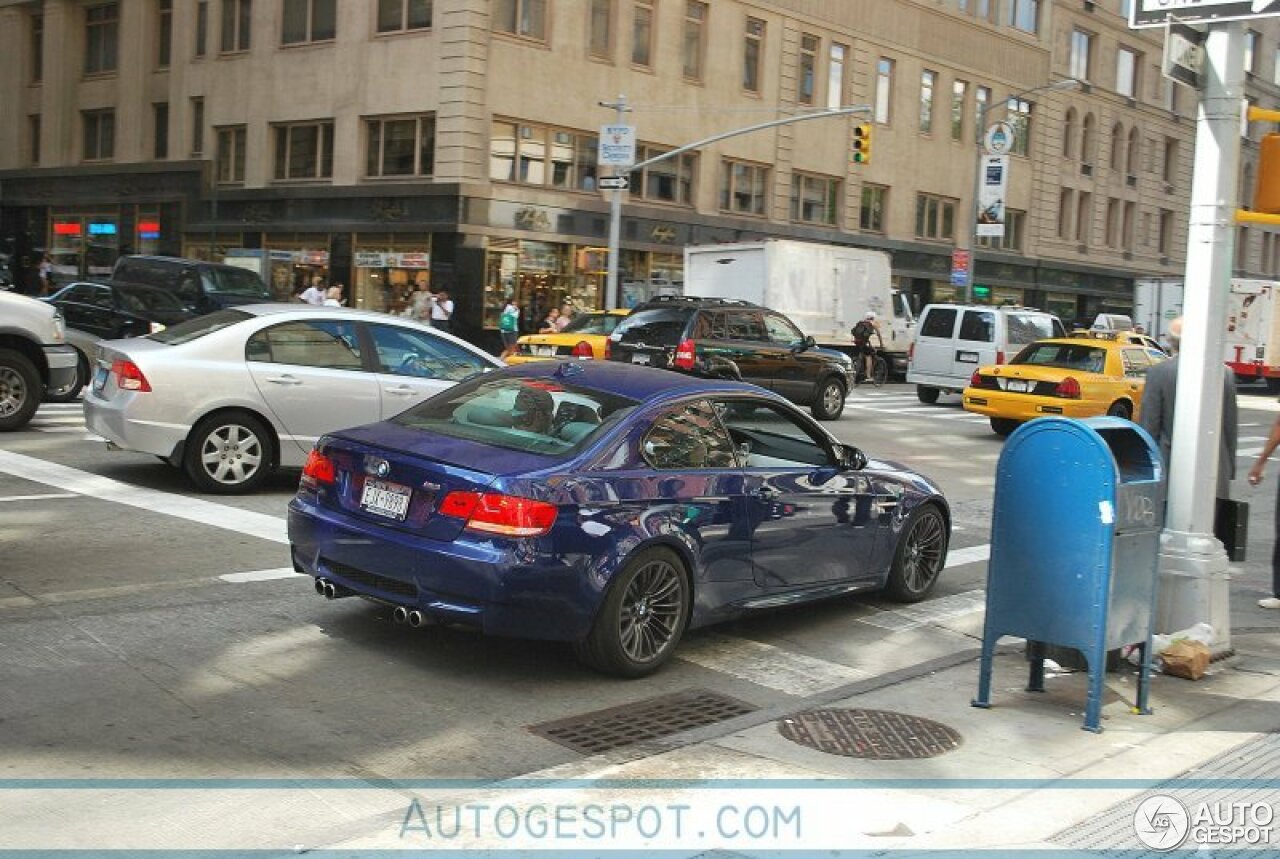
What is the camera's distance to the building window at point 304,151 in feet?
122

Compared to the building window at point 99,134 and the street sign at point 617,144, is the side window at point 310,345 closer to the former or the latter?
the street sign at point 617,144

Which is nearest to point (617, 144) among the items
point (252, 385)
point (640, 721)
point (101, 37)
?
point (252, 385)

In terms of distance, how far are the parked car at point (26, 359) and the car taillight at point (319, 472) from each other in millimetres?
8158

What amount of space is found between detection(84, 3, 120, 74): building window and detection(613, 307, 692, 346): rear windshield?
30.5 meters

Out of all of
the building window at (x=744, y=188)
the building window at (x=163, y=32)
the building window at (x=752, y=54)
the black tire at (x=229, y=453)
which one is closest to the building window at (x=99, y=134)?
the building window at (x=163, y=32)

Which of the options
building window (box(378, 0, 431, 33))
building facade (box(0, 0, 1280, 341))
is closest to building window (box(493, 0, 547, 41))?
building facade (box(0, 0, 1280, 341))

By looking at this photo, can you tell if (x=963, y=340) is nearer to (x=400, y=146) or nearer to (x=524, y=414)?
(x=400, y=146)

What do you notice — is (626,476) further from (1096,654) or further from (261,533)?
(261,533)

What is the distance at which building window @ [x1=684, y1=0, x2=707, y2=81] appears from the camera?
39.3m

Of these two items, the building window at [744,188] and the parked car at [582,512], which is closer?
the parked car at [582,512]

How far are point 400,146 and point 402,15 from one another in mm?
3376

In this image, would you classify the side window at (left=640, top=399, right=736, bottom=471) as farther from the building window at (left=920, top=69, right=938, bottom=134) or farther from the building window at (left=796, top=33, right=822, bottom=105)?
the building window at (left=920, top=69, right=938, bottom=134)

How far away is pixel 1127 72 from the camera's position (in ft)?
198

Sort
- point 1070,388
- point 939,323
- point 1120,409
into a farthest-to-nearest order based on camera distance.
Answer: point 939,323 < point 1120,409 < point 1070,388
